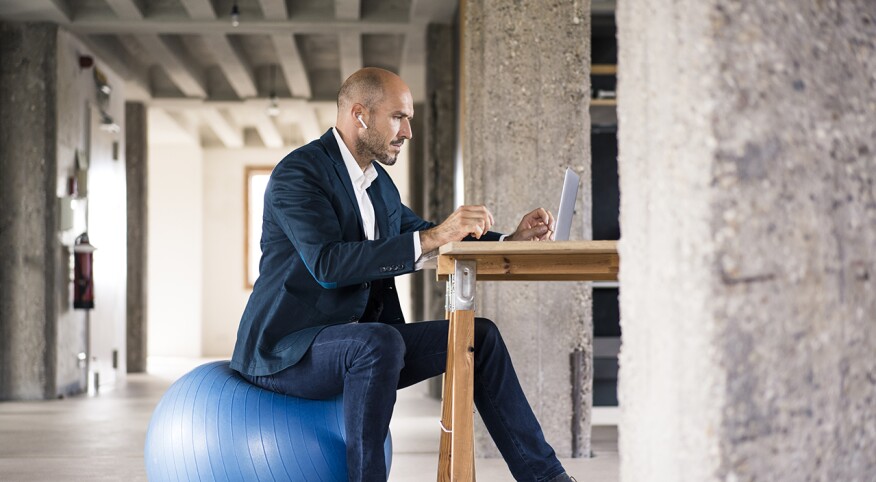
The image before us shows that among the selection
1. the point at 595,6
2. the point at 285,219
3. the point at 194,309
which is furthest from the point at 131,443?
the point at 194,309

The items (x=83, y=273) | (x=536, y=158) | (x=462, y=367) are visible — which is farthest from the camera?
(x=83, y=273)

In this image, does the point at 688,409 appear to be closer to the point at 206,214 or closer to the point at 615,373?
the point at 615,373

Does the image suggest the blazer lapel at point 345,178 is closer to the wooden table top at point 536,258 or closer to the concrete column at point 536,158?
the wooden table top at point 536,258

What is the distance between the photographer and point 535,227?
2730 mm

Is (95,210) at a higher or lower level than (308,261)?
higher

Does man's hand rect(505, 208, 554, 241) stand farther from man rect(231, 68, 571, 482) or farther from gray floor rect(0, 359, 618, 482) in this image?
gray floor rect(0, 359, 618, 482)

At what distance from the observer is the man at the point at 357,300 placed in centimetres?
233

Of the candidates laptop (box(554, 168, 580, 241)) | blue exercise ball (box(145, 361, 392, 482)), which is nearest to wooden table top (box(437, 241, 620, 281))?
laptop (box(554, 168, 580, 241))

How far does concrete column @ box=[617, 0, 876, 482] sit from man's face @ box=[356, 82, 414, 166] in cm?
165

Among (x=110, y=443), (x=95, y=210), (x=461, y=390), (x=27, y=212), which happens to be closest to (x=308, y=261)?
(x=461, y=390)

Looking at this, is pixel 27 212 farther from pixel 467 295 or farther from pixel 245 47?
pixel 467 295

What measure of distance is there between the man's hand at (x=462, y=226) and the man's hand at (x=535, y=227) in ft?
1.24

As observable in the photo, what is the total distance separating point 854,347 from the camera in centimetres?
116

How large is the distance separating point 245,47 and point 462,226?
25.4ft
